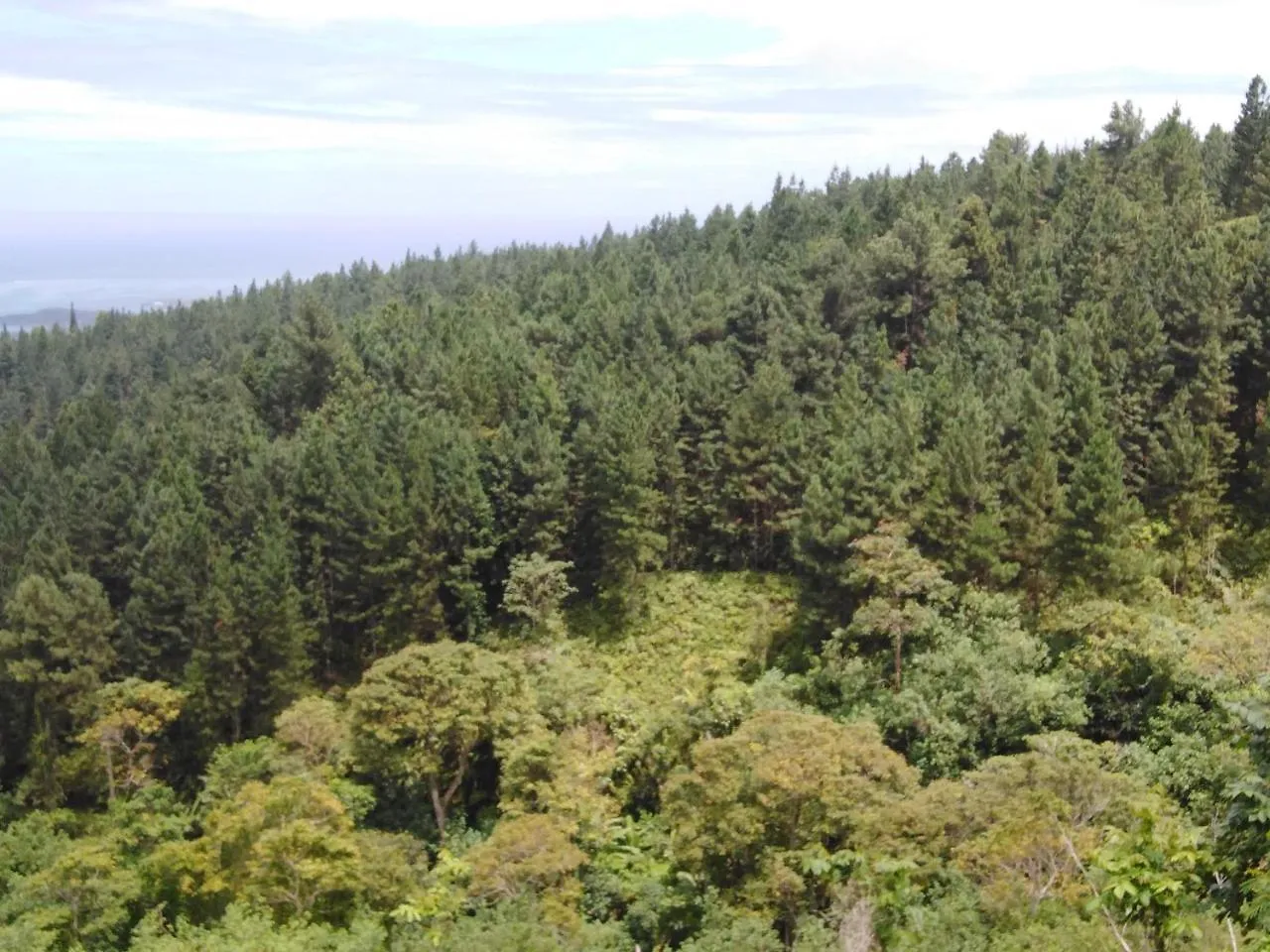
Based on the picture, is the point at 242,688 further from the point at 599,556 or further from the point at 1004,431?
the point at 1004,431

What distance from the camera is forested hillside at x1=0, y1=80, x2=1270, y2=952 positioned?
20.1 metres

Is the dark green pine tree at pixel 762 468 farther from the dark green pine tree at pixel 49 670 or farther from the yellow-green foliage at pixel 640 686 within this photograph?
the dark green pine tree at pixel 49 670

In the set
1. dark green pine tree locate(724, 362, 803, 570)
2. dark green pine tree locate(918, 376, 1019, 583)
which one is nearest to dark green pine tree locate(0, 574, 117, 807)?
dark green pine tree locate(724, 362, 803, 570)

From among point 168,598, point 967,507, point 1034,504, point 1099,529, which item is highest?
point 1034,504

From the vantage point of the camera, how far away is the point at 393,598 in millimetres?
39906

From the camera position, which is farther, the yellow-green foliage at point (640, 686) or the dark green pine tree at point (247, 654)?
the dark green pine tree at point (247, 654)

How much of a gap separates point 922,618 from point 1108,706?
17.6 feet

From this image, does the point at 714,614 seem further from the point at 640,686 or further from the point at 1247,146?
the point at 1247,146

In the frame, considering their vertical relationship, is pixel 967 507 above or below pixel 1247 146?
below

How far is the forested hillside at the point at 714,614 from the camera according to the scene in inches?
792

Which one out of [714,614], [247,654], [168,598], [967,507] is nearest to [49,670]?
[168,598]

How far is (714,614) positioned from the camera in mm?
41188

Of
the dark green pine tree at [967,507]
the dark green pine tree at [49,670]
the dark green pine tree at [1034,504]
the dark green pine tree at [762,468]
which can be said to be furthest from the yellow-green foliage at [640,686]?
the dark green pine tree at [49,670]

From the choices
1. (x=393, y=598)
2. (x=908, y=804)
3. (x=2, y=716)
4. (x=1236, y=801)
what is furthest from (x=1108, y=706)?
(x=2, y=716)
